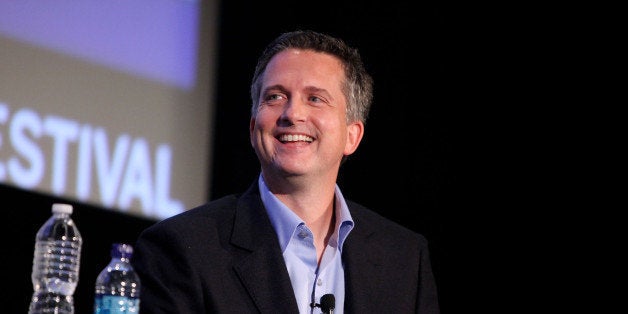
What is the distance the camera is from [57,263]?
257cm

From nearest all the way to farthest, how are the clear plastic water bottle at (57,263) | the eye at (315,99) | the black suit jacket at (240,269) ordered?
the clear plastic water bottle at (57,263), the black suit jacket at (240,269), the eye at (315,99)

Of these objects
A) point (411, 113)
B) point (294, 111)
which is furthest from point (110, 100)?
point (294, 111)

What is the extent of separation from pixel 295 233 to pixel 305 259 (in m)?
0.09

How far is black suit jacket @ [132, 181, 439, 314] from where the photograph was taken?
9.60ft

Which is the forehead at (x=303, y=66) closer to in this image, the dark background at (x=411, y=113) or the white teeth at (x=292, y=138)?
the white teeth at (x=292, y=138)

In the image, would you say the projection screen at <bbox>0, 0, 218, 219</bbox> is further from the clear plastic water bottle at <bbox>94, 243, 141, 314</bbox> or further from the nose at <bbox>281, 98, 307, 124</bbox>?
the clear plastic water bottle at <bbox>94, 243, 141, 314</bbox>

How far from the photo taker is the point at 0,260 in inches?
180

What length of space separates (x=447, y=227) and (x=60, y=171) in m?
2.09

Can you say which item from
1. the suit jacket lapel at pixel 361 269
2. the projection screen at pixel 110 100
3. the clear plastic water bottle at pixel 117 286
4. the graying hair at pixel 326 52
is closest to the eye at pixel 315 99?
the graying hair at pixel 326 52

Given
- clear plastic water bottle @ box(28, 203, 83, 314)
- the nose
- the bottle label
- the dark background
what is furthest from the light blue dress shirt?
the dark background

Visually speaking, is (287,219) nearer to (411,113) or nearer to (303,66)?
(303,66)

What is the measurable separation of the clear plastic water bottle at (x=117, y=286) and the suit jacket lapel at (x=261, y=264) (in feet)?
1.64

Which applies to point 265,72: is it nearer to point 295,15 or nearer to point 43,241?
point 43,241

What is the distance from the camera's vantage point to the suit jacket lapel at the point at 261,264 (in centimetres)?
299
